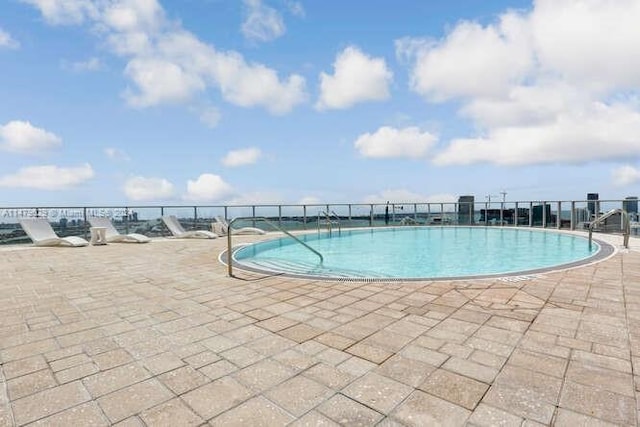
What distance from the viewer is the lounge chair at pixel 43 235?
8.81 meters

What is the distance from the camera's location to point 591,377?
76.7 inches

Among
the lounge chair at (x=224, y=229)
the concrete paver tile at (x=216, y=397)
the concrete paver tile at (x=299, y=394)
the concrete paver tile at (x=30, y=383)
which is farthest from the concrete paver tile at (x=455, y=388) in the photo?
the lounge chair at (x=224, y=229)

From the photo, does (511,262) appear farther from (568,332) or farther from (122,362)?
(122,362)

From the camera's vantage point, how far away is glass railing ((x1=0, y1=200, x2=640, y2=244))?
31.6 ft

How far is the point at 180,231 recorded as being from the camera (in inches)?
458

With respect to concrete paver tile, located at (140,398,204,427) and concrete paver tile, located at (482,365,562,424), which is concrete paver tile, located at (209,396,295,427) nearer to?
concrete paver tile, located at (140,398,204,427)

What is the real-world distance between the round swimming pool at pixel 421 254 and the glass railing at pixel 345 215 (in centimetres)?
95

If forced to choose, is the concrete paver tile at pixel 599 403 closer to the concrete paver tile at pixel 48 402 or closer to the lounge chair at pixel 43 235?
the concrete paver tile at pixel 48 402

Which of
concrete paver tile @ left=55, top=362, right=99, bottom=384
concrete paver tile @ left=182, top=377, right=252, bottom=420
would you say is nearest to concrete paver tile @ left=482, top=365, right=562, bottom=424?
concrete paver tile @ left=182, top=377, right=252, bottom=420

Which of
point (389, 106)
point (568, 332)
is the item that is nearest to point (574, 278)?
point (568, 332)

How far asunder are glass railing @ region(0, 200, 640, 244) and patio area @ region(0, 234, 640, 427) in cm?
549

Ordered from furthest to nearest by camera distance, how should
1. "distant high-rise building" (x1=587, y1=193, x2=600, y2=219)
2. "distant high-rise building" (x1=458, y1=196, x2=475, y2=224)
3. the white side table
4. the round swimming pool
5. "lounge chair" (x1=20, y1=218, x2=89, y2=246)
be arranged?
"distant high-rise building" (x1=458, y1=196, x2=475, y2=224)
"distant high-rise building" (x1=587, y1=193, x2=600, y2=219)
the white side table
"lounge chair" (x1=20, y1=218, x2=89, y2=246)
the round swimming pool

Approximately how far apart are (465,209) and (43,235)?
15320 mm

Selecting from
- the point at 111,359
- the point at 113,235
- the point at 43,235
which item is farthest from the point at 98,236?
the point at 111,359
